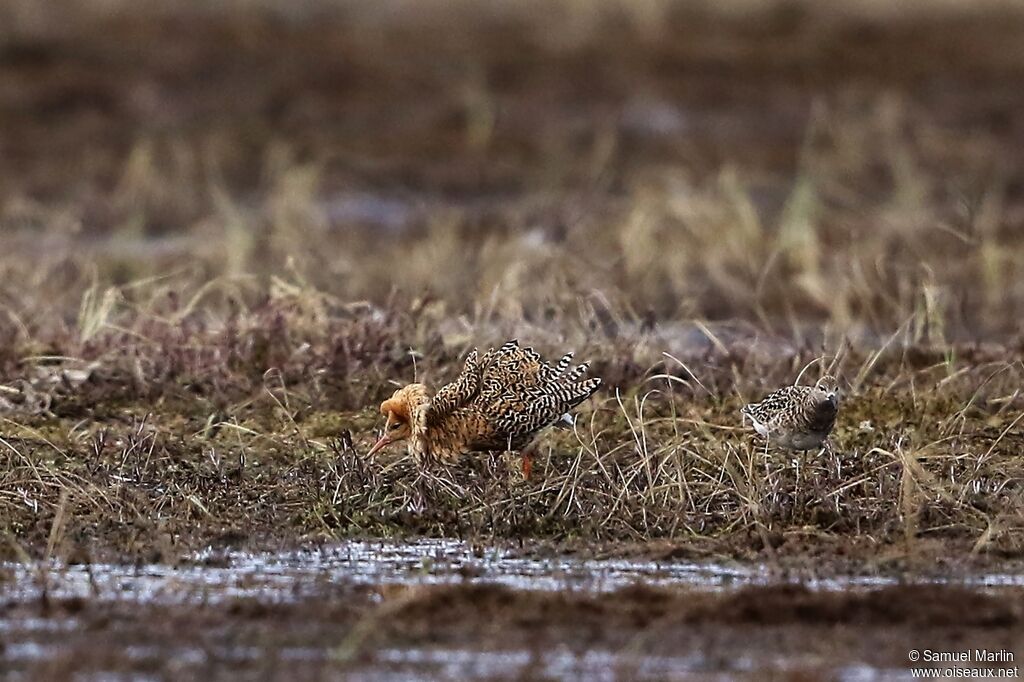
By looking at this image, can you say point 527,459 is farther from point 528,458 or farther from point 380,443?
point 380,443

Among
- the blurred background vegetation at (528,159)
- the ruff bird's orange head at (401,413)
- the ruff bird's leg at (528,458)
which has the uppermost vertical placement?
the ruff bird's orange head at (401,413)

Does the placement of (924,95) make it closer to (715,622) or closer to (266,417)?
(266,417)

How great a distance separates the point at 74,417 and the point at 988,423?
374cm

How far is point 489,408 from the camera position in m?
7.34

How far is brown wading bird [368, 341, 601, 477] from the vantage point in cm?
733

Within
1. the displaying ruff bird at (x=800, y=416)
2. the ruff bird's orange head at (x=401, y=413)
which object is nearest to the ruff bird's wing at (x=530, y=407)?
the ruff bird's orange head at (x=401, y=413)

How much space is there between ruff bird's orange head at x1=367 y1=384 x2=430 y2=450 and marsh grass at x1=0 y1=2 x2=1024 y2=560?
14 centimetres

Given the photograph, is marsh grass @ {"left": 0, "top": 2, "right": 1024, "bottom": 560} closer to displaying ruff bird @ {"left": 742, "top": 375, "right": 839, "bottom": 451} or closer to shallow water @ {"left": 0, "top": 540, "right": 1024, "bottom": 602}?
displaying ruff bird @ {"left": 742, "top": 375, "right": 839, "bottom": 451}

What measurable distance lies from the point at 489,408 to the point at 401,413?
443mm

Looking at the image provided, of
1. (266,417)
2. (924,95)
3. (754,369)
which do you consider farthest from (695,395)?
(924,95)

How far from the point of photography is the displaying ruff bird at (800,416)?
701cm

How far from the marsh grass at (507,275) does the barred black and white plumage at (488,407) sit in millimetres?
133

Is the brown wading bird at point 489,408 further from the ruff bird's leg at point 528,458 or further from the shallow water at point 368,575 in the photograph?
the shallow water at point 368,575

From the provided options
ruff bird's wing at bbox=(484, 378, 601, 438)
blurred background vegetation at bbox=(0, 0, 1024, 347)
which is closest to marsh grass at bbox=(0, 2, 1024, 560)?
blurred background vegetation at bbox=(0, 0, 1024, 347)
